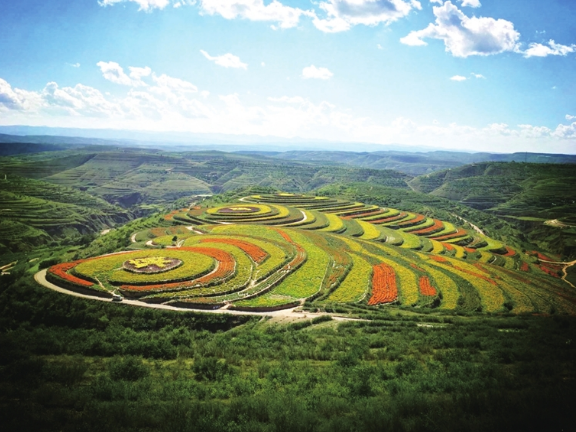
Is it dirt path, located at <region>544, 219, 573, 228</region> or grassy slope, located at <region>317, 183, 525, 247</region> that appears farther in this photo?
grassy slope, located at <region>317, 183, 525, 247</region>

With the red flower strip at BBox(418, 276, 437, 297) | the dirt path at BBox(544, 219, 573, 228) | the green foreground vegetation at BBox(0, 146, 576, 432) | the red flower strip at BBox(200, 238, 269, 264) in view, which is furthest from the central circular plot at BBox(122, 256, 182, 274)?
the dirt path at BBox(544, 219, 573, 228)

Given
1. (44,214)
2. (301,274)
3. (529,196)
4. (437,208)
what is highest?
(529,196)

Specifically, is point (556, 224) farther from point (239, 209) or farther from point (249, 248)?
point (249, 248)

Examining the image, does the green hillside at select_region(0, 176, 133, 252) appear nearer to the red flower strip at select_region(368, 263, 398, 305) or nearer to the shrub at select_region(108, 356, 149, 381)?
the shrub at select_region(108, 356, 149, 381)

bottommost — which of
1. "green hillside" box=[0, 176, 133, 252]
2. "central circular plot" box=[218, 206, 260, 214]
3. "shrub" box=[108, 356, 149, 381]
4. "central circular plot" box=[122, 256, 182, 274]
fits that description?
"green hillside" box=[0, 176, 133, 252]

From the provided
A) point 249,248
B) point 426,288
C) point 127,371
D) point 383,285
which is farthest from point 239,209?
point 127,371

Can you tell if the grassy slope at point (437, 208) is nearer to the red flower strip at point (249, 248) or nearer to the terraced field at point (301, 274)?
the terraced field at point (301, 274)

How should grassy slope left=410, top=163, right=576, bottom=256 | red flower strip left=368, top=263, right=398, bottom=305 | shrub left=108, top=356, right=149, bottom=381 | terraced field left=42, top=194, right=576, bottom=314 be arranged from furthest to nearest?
grassy slope left=410, top=163, right=576, bottom=256, red flower strip left=368, top=263, right=398, bottom=305, terraced field left=42, top=194, right=576, bottom=314, shrub left=108, top=356, right=149, bottom=381
